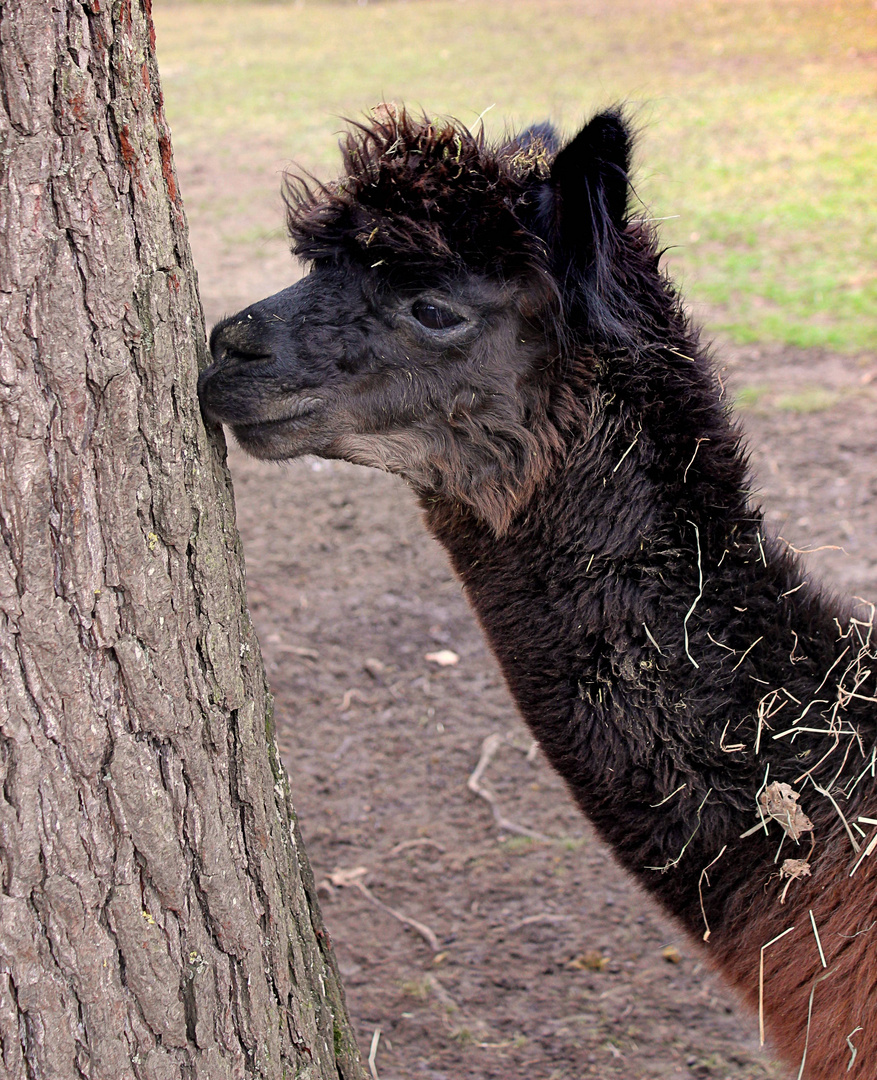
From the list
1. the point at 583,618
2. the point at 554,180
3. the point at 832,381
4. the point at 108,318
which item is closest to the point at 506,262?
the point at 554,180

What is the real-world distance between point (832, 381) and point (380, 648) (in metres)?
4.12

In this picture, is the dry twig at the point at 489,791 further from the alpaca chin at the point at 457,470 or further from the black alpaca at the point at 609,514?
the alpaca chin at the point at 457,470

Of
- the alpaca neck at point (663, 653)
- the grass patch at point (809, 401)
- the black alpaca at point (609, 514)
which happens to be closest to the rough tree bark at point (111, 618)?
the black alpaca at point (609, 514)

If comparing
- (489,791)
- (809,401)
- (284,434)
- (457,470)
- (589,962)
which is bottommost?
(589,962)

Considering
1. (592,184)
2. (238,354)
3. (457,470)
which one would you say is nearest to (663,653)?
(457,470)

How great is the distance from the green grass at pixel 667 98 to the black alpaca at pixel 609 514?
8.59 ft

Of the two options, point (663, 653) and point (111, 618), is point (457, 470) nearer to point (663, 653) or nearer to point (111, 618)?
point (663, 653)

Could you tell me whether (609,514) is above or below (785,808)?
above

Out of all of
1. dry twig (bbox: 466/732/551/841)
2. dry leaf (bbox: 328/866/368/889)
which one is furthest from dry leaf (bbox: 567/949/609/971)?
dry leaf (bbox: 328/866/368/889)

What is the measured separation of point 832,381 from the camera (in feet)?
22.9

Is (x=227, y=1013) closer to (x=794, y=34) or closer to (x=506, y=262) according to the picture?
(x=506, y=262)

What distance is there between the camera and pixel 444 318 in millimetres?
2328

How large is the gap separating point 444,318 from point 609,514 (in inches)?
24.3

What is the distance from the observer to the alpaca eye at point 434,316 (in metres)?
2.32
